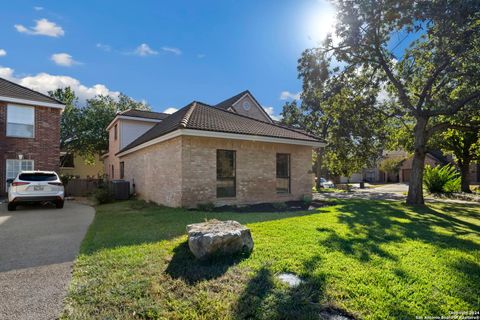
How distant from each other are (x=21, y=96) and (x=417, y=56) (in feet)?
71.1

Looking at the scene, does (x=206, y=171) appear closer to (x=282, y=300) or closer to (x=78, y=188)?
(x=282, y=300)

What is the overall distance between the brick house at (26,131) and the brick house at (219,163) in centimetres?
612

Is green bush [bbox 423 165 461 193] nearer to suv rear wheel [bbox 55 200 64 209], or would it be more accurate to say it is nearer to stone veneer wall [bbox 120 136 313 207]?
stone veneer wall [bbox 120 136 313 207]

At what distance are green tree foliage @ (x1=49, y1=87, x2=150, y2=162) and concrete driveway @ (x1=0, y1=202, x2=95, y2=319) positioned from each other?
67.0 ft

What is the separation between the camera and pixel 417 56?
38.7ft

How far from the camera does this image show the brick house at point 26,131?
46.9 feet

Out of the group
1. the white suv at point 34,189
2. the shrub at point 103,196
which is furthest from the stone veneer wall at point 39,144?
the white suv at point 34,189

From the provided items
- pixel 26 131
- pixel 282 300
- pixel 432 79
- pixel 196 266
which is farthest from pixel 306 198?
pixel 26 131

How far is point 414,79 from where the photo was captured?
13.0 metres

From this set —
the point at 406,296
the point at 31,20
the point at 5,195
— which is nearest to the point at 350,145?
the point at 406,296

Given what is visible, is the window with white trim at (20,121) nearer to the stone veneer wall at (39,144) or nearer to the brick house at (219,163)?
the stone veneer wall at (39,144)

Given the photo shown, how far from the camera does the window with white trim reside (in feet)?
47.6

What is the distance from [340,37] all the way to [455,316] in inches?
447

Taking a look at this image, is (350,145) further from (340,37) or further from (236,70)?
(236,70)
